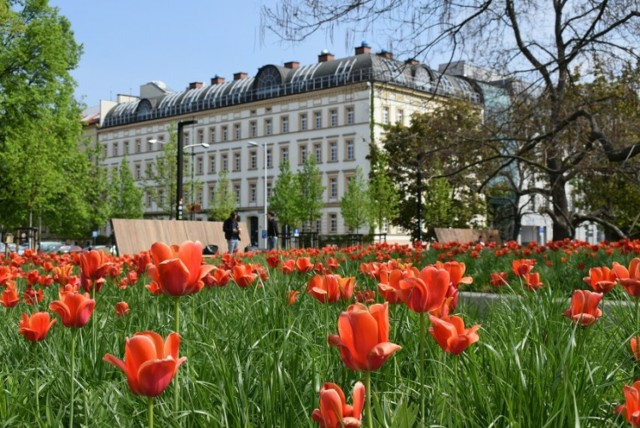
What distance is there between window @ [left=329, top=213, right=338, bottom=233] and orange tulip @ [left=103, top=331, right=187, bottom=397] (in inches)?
2378

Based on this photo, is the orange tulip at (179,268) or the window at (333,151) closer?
the orange tulip at (179,268)

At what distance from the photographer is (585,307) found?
2168 mm

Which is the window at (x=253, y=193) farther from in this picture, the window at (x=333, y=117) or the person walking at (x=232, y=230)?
the person walking at (x=232, y=230)

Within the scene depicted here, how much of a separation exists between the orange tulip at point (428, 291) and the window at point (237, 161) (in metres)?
69.4

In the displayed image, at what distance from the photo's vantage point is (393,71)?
7992 mm

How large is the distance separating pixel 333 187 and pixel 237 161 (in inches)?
463

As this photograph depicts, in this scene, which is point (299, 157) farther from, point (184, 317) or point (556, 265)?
point (184, 317)

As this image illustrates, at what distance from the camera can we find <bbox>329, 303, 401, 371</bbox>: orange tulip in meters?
1.22

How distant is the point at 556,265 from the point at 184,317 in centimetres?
538

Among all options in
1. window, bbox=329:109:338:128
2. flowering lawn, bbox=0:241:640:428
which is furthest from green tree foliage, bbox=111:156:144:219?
flowering lawn, bbox=0:241:640:428

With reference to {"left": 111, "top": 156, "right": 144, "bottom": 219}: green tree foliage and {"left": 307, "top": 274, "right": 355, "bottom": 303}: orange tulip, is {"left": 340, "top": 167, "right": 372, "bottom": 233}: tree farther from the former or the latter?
{"left": 307, "top": 274, "right": 355, "bottom": 303}: orange tulip

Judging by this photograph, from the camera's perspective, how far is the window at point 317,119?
6466 centimetres

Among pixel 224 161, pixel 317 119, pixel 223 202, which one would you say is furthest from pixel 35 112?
pixel 224 161

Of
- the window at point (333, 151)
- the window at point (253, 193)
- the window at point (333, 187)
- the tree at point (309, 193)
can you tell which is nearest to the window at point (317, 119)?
the window at point (333, 151)
